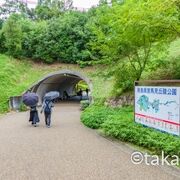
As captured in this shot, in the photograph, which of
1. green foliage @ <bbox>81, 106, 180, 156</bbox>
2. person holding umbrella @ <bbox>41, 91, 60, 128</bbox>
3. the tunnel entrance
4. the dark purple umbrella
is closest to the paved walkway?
green foliage @ <bbox>81, 106, 180, 156</bbox>

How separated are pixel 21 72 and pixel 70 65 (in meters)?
3.63

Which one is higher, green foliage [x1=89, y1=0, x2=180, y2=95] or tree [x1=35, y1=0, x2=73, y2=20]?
tree [x1=35, y1=0, x2=73, y2=20]

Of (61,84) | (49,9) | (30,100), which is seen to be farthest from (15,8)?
(30,100)

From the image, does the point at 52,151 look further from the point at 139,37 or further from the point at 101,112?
the point at 139,37

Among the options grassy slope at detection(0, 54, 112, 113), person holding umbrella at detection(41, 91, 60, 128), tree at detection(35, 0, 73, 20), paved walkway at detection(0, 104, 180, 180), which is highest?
tree at detection(35, 0, 73, 20)

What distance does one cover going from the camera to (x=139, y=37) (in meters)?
12.9

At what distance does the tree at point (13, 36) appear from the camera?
86.2 ft

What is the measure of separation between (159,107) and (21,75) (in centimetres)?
1782

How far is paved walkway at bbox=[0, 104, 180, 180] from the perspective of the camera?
6230 millimetres

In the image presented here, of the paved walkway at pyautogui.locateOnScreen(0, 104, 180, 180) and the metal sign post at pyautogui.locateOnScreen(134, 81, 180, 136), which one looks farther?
the metal sign post at pyautogui.locateOnScreen(134, 81, 180, 136)

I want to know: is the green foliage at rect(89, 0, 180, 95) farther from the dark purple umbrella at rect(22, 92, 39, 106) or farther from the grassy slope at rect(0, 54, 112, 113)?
the grassy slope at rect(0, 54, 112, 113)

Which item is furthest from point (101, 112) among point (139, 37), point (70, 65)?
point (70, 65)

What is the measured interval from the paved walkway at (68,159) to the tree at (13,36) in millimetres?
16248

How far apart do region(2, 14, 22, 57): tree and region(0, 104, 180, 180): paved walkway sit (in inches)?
640
